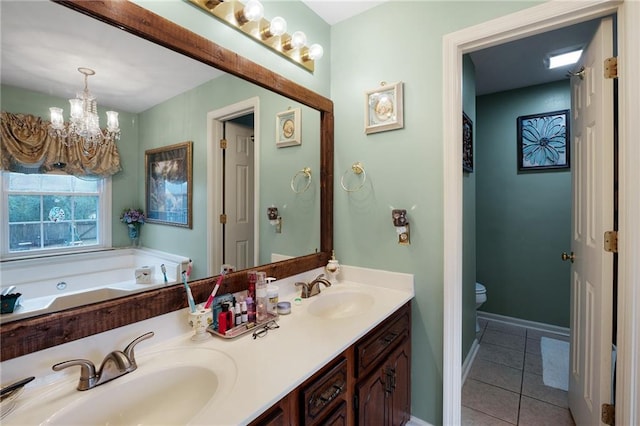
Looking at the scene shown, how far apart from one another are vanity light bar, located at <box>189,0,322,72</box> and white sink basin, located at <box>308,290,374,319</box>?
1.39 metres

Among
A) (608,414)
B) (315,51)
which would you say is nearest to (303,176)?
(315,51)

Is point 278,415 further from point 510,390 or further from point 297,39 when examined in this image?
point 510,390

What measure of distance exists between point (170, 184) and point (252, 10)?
886 millimetres

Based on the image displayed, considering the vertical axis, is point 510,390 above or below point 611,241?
below

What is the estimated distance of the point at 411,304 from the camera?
1688mm

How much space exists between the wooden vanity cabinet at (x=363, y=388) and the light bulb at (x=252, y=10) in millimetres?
1523

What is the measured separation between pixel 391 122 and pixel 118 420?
1749 millimetres

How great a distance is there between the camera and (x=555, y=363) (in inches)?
94.0

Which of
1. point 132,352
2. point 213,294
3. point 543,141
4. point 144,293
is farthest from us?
point 543,141

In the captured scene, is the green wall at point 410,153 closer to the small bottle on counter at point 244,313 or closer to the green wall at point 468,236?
the green wall at point 468,236

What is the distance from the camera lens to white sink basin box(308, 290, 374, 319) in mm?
1594

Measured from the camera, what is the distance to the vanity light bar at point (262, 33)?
49.6 inches

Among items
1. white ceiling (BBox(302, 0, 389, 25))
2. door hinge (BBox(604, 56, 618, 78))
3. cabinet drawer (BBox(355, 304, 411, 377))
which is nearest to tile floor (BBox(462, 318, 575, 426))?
cabinet drawer (BBox(355, 304, 411, 377))

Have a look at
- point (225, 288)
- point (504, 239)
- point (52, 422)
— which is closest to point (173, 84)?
point (225, 288)
